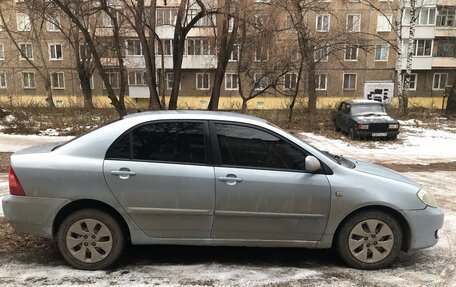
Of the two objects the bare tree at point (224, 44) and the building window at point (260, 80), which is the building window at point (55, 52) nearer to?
the building window at point (260, 80)

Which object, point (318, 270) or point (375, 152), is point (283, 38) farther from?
point (318, 270)

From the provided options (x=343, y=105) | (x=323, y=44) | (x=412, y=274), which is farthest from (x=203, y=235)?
(x=323, y=44)

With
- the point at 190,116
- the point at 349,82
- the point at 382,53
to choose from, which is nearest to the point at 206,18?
the point at 190,116

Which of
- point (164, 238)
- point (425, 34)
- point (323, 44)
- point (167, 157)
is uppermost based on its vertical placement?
point (425, 34)

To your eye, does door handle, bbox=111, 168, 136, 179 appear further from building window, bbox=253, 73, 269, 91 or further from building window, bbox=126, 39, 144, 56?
building window, bbox=126, 39, 144, 56

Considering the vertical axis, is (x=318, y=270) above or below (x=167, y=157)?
below

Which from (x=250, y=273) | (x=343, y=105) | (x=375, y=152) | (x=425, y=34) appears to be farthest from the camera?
(x=425, y=34)

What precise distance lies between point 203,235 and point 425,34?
4328cm

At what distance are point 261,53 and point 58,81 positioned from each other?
29.8 m

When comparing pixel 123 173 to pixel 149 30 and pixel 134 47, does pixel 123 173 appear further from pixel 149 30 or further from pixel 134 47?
pixel 134 47

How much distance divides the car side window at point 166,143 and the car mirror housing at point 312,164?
1008 mm

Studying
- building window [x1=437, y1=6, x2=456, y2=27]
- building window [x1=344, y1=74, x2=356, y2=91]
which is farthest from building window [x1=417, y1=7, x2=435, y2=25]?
building window [x1=344, y1=74, x2=356, y2=91]

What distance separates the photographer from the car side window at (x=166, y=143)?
3938mm

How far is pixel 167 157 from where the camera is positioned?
155 inches
